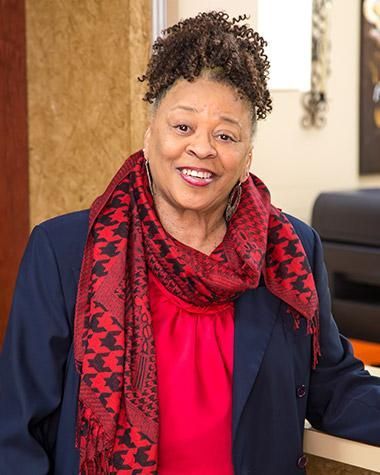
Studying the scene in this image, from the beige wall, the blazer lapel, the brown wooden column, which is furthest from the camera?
the brown wooden column

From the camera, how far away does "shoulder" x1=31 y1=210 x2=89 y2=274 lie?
172cm

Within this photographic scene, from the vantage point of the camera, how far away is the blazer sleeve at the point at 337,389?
6.09 ft

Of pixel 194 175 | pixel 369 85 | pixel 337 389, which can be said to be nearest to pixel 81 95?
pixel 194 175

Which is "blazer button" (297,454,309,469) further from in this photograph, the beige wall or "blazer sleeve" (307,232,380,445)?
the beige wall

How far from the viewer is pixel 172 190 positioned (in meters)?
1.75

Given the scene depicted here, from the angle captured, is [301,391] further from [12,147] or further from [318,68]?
[318,68]

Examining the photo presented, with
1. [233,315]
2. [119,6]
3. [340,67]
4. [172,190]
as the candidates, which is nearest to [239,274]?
[233,315]

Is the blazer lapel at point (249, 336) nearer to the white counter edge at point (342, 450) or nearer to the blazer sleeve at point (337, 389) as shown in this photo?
the blazer sleeve at point (337, 389)

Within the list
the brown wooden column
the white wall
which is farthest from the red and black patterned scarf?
the white wall

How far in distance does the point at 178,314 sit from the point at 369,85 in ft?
9.33

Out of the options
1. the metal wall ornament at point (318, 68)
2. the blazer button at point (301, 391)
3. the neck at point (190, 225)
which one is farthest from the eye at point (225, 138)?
the metal wall ornament at point (318, 68)

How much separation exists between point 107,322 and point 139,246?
0.16m

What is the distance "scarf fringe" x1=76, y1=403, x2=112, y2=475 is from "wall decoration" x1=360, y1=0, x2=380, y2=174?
298 centimetres

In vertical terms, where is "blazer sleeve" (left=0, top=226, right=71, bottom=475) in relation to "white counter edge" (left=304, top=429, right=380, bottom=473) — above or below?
above
